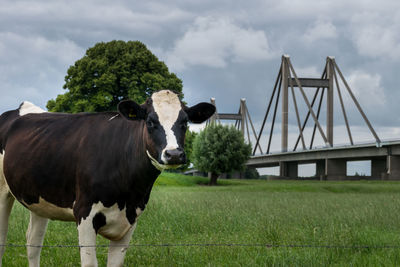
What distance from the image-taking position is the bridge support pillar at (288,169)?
63.3 metres

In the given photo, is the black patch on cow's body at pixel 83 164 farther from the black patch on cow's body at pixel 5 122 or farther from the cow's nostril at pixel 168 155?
the cow's nostril at pixel 168 155

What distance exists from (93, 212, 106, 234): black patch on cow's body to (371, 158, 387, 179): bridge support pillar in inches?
2092

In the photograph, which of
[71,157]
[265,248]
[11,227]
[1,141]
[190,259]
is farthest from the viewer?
[11,227]

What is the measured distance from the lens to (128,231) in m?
4.66

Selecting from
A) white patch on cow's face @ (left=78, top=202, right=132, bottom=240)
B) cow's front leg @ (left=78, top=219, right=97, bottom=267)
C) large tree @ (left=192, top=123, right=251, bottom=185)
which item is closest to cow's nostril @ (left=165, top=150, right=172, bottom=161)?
→ white patch on cow's face @ (left=78, top=202, right=132, bottom=240)

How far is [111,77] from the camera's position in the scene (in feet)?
108

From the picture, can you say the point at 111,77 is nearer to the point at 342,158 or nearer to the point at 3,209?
the point at 3,209

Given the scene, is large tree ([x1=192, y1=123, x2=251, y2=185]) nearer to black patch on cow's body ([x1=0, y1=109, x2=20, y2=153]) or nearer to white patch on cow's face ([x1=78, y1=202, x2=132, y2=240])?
black patch on cow's body ([x1=0, y1=109, x2=20, y2=153])

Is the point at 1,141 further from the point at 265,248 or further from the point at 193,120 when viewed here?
the point at 265,248

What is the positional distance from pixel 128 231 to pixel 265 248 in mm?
2800

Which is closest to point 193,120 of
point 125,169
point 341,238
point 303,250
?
point 125,169

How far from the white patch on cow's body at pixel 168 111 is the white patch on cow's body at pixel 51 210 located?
1.46m

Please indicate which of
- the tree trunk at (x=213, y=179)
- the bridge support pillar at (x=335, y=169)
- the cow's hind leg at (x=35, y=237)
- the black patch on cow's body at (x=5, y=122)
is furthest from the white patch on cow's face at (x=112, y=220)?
the bridge support pillar at (x=335, y=169)

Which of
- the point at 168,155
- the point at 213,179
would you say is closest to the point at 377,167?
the point at 213,179
